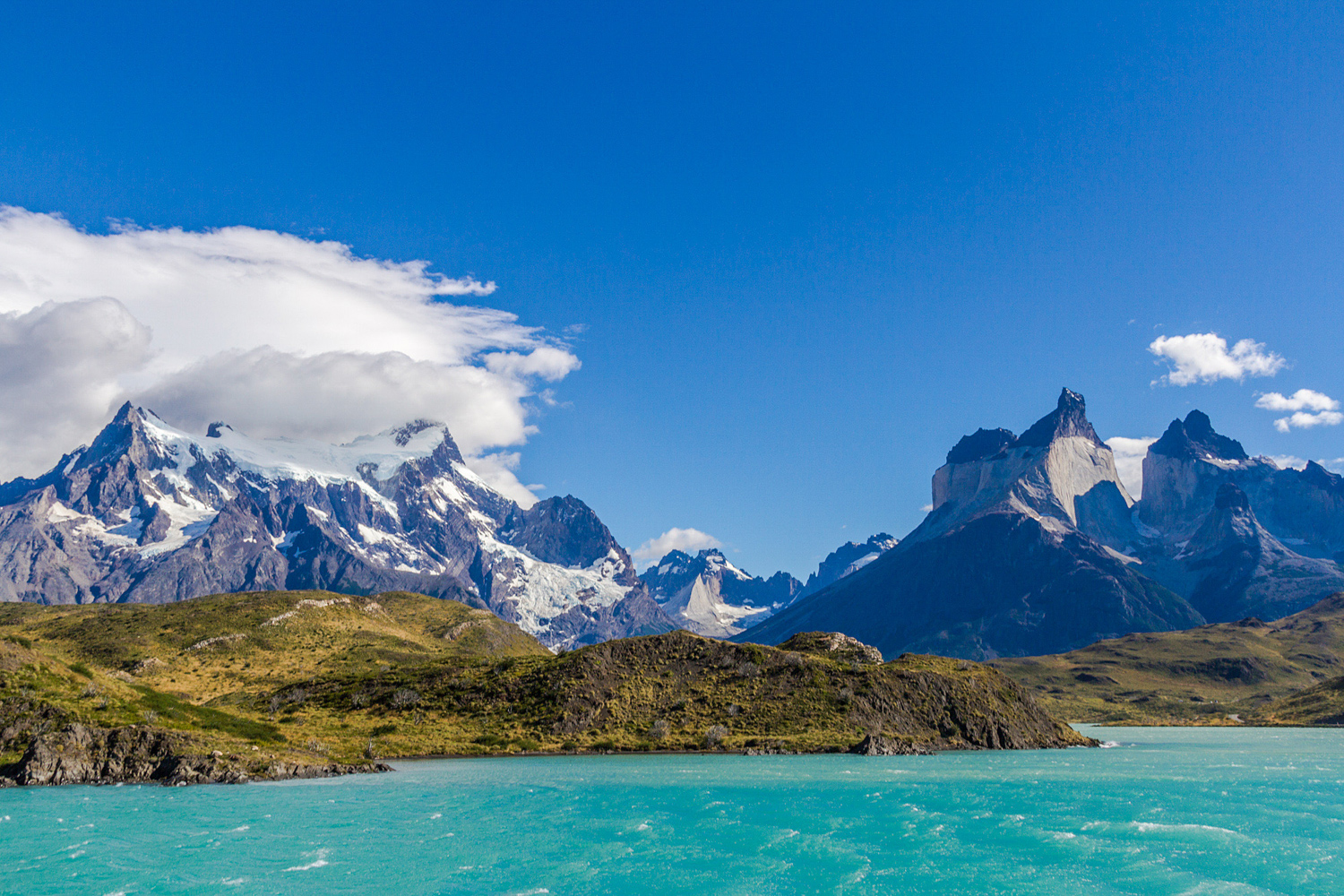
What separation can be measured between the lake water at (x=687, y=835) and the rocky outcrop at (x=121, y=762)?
468 centimetres

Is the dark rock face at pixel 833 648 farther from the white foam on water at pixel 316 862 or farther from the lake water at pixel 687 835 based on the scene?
the white foam on water at pixel 316 862

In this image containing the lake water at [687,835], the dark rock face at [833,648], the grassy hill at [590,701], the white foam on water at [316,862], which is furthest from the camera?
the dark rock face at [833,648]

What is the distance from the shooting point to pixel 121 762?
3684 inches

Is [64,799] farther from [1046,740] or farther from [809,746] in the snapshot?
[1046,740]

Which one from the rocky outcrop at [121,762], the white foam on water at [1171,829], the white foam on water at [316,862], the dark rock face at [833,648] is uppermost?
the dark rock face at [833,648]

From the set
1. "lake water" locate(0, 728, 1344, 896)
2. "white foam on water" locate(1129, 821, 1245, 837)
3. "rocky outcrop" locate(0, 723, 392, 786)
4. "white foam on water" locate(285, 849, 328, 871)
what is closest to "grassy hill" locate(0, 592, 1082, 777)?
"rocky outcrop" locate(0, 723, 392, 786)

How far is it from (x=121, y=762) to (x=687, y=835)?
6492cm

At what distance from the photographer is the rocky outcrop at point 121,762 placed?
88750 millimetres

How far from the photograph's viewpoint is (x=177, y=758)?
308 ft

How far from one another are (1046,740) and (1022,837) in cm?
10504

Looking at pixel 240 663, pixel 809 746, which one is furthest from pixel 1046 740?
pixel 240 663

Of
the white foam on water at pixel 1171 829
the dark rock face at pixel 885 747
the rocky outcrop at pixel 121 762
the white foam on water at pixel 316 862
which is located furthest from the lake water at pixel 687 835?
the dark rock face at pixel 885 747

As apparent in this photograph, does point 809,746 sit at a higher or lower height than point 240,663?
lower

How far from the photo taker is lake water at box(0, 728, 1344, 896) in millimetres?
51281
